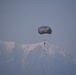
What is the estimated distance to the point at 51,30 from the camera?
174ft

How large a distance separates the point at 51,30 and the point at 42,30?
3.25 meters

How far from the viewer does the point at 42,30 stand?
5184 centimetres
